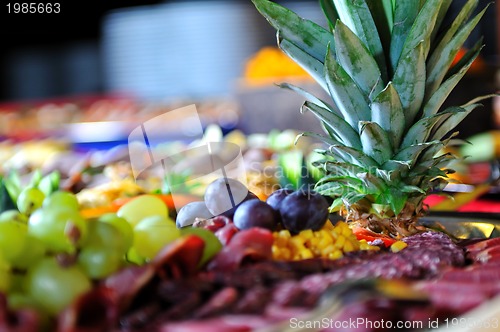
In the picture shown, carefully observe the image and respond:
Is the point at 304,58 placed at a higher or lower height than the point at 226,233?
higher

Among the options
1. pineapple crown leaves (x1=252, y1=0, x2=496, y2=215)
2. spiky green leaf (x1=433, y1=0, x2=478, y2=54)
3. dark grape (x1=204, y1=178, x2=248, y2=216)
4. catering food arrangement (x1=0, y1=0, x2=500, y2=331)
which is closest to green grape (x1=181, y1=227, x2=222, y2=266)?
catering food arrangement (x1=0, y1=0, x2=500, y2=331)

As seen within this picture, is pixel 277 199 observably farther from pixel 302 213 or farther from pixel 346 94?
pixel 346 94

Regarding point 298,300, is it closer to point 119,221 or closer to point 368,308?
point 368,308

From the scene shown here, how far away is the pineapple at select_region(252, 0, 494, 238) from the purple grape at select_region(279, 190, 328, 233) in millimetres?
298

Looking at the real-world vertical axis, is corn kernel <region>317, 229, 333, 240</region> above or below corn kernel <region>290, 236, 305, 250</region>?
below

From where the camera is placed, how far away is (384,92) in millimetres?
1305

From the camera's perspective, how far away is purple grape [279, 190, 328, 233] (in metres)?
1.12

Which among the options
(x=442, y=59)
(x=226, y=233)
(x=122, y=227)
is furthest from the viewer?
(x=442, y=59)

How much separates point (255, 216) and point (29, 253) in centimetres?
40

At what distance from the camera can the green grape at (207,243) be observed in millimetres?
933

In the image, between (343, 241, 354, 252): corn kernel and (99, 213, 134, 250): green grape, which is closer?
(99, 213, 134, 250): green grape

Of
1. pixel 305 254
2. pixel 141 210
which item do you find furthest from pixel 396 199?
pixel 141 210

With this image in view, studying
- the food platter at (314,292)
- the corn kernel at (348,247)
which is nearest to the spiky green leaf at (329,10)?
the corn kernel at (348,247)

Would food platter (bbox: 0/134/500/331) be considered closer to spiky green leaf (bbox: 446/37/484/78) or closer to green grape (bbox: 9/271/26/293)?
green grape (bbox: 9/271/26/293)
